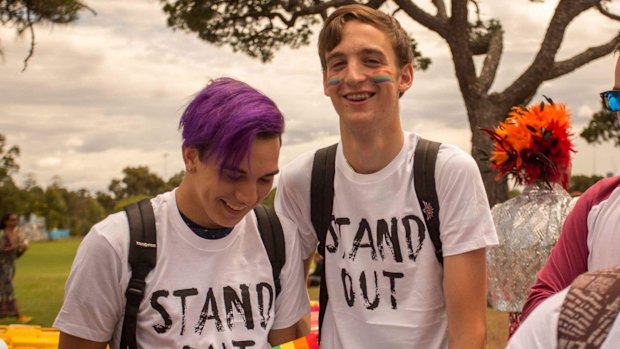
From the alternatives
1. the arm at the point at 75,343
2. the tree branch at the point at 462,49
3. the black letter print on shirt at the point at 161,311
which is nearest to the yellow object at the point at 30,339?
the arm at the point at 75,343

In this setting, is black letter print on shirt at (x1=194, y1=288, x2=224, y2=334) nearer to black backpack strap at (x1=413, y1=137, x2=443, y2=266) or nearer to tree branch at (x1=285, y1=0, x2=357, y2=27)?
Answer: black backpack strap at (x1=413, y1=137, x2=443, y2=266)

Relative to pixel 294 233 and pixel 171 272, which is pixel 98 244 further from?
pixel 294 233

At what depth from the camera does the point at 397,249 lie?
2664mm

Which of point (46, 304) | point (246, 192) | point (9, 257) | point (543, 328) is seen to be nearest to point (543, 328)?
point (543, 328)

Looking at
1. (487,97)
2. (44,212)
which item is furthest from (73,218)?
(487,97)

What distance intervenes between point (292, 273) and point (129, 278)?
0.53 metres

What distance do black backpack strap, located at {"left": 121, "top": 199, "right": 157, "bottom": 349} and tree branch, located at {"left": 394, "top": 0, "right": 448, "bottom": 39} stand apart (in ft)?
40.0

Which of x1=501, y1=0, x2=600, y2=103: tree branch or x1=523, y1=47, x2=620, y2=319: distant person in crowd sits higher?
x1=501, y1=0, x2=600, y2=103: tree branch

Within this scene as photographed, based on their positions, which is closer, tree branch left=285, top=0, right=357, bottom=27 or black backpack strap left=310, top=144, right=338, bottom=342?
black backpack strap left=310, top=144, right=338, bottom=342

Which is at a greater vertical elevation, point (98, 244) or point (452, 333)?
point (98, 244)

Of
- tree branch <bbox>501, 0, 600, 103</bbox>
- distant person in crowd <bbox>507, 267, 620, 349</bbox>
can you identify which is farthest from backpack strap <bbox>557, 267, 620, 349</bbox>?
tree branch <bbox>501, 0, 600, 103</bbox>

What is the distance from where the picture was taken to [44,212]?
69875 millimetres

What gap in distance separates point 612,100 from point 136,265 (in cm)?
139

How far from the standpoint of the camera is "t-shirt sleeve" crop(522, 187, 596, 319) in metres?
2.22
